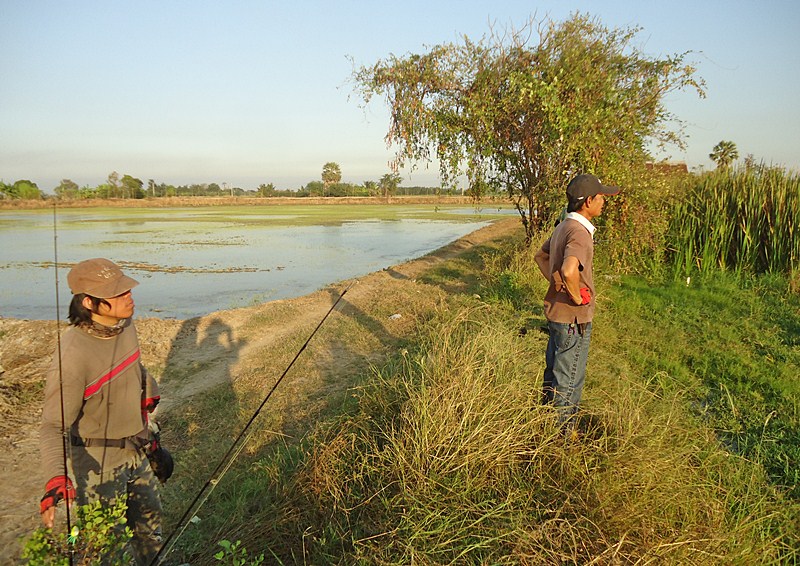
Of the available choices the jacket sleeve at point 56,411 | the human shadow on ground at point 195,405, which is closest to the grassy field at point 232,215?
the human shadow on ground at point 195,405

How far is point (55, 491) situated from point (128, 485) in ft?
2.29

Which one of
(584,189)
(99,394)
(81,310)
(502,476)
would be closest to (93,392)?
(99,394)

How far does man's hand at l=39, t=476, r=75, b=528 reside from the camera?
187cm

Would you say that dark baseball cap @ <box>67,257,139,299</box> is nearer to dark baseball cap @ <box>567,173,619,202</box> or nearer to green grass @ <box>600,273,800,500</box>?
dark baseball cap @ <box>567,173,619,202</box>

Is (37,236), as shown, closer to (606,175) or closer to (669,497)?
(606,175)

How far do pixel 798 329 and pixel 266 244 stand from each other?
66.0ft

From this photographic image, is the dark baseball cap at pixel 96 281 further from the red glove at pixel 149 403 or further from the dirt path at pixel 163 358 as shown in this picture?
the dirt path at pixel 163 358

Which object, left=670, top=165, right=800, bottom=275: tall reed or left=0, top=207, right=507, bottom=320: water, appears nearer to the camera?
left=670, top=165, right=800, bottom=275: tall reed

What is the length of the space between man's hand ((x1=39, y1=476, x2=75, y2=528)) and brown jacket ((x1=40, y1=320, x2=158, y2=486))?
0.10 meters

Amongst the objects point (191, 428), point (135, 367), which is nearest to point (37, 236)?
point (191, 428)

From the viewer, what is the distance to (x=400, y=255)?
798 inches

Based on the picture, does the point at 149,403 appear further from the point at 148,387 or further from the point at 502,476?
the point at 502,476

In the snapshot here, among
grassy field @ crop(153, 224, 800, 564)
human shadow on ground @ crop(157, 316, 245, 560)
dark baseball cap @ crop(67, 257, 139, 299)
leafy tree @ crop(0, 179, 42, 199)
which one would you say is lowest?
human shadow on ground @ crop(157, 316, 245, 560)

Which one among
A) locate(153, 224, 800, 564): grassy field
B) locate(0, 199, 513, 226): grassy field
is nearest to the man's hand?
locate(153, 224, 800, 564): grassy field
